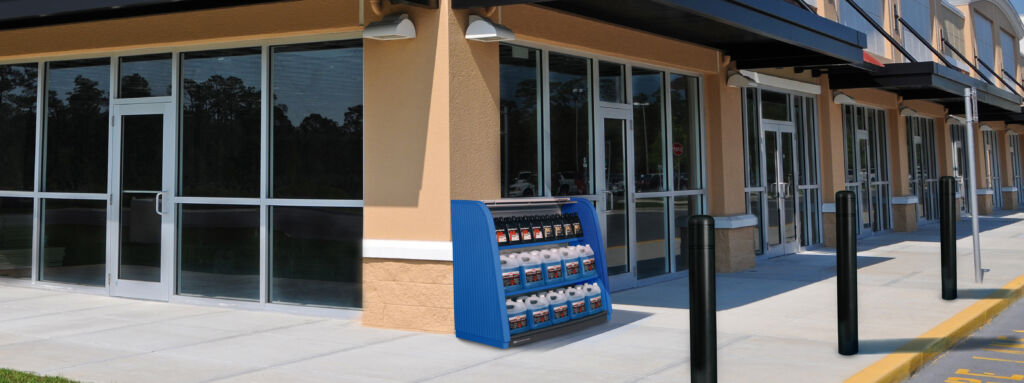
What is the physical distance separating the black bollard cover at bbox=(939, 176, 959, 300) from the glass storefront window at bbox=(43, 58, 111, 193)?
9716 mm

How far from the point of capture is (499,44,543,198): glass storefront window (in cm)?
852

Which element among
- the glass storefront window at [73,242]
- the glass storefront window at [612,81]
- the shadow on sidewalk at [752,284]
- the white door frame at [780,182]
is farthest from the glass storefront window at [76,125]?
the white door frame at [780,182]

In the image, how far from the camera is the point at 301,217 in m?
8.49

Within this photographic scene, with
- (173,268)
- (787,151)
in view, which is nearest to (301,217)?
(173,268)

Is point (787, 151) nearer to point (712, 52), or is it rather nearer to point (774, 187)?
point (774, 187)

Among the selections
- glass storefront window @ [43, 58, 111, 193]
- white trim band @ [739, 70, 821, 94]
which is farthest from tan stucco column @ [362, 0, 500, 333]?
white trim band @ [739, 70, 821, 94]

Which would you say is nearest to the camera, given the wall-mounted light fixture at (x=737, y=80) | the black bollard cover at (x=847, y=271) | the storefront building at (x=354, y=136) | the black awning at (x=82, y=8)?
the black bollard cover at (x=847, y=271)

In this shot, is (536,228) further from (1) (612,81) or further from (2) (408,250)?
(1) (612,81)

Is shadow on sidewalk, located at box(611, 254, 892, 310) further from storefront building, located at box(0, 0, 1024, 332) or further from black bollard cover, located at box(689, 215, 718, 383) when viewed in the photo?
black bollard cover, located at box(689, 215, 718, 383)

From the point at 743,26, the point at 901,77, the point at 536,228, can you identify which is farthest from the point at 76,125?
the point at 901,77

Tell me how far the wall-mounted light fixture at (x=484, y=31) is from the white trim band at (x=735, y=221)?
5.55 meters

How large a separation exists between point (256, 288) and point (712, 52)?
7097 mm

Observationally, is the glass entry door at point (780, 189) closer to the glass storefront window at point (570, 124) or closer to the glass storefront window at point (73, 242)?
the glass storefront window at point (570, 124)

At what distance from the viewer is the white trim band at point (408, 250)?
735cm
